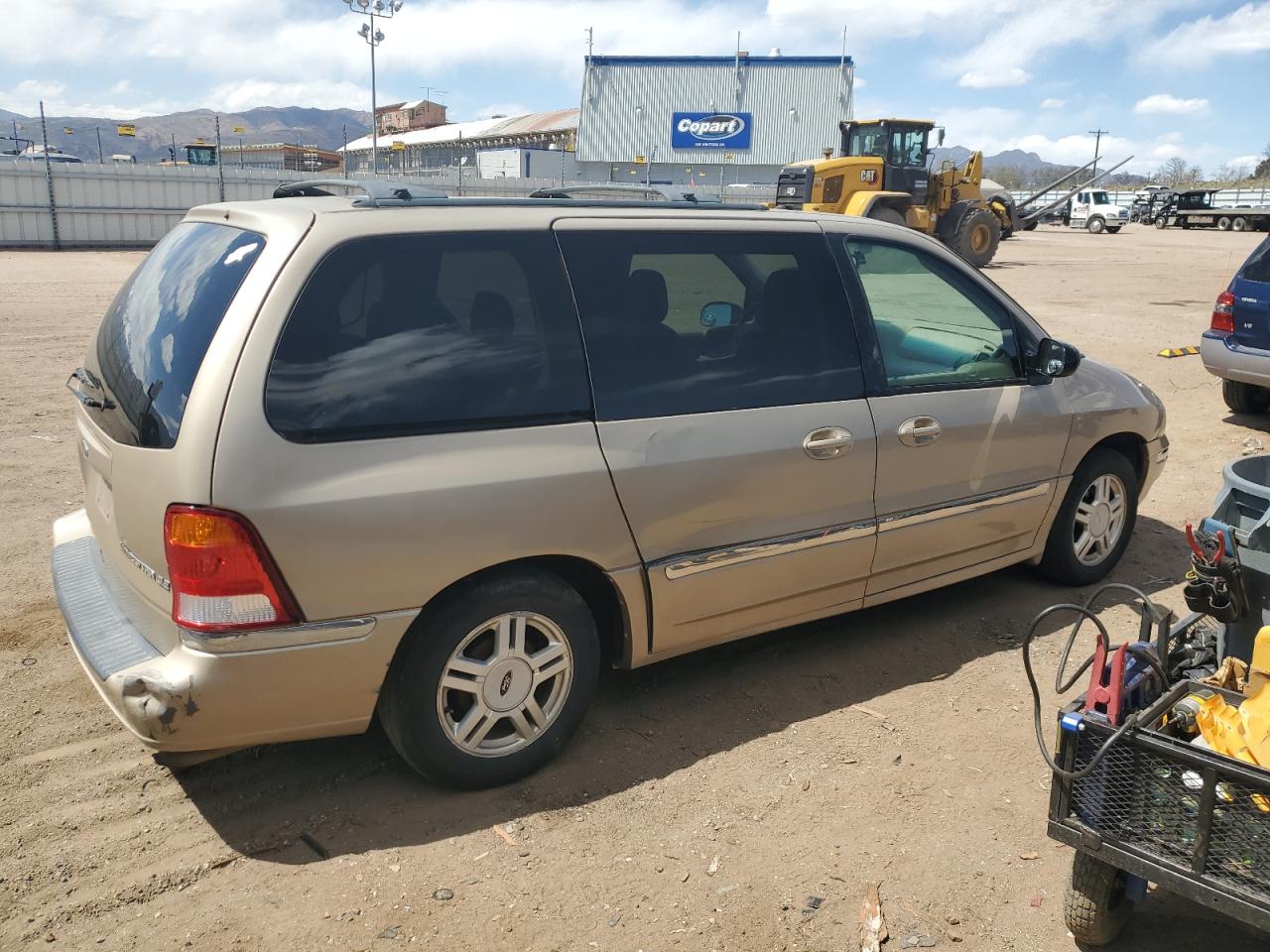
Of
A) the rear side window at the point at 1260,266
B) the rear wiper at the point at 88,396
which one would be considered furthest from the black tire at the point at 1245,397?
the rear wiper at the point at 88,396

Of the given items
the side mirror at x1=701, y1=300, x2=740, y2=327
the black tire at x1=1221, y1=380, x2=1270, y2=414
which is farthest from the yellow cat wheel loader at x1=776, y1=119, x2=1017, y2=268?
the side mirror at x1=701, y1=300, x2=740, y2=327

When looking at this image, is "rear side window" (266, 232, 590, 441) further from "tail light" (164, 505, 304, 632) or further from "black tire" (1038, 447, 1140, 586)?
"black tire" (1038, 447, 1140, 586)

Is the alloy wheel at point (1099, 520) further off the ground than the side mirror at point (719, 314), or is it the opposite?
the side mirror at point (719, 314)

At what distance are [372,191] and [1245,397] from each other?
8041 millimetres

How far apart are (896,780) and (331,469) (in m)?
2.10

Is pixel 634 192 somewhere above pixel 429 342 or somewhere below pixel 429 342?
above

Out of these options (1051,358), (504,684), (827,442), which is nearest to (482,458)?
(504,684)

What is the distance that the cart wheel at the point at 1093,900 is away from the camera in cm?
267

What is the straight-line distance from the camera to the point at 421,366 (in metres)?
3.08

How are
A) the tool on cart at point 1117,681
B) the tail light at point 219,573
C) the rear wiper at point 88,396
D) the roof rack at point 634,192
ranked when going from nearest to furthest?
1. the tool on cart at point 1117,681
2. the tail light at point 219,573
3. the rear wiper at point 88,396
4. the roof rack at point 634,192

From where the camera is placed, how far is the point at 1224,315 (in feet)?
27.4

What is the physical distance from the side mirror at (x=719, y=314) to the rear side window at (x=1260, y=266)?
602 cm

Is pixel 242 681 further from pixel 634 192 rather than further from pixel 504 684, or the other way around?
pixel 634 192

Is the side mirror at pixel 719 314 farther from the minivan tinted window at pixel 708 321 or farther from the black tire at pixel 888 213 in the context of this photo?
the black tire at pixel 888 213
